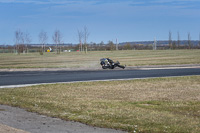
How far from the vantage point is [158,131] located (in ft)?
25.2

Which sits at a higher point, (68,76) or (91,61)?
(91,61)

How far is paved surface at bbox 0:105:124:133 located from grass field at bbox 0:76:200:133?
37cm

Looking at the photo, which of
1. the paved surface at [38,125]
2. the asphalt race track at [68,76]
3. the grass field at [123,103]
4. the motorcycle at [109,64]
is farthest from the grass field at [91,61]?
the paved surface at [38,125]

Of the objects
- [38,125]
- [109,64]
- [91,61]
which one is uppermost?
[109,64]

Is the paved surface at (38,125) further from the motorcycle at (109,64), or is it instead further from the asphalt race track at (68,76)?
the motorcycle at (109,64)

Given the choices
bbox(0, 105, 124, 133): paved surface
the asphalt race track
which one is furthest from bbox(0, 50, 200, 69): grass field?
bbox(0, 105, 124, 133): paved surface

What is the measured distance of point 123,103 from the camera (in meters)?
11.7

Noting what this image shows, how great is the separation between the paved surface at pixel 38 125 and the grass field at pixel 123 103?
368mm

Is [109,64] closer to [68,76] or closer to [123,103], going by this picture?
[68,76]

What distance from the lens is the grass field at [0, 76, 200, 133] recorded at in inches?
338

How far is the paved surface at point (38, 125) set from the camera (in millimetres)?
7945

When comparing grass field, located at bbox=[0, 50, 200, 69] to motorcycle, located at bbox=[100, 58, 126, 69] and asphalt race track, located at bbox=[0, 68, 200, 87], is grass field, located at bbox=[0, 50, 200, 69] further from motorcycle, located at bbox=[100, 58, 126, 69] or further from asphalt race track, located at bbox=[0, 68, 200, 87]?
asphalt race track, located at bbox=[0, 68, 200, 87]

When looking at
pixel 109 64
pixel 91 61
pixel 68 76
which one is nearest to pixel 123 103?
pixel 68 76

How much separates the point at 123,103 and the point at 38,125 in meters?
3.93
